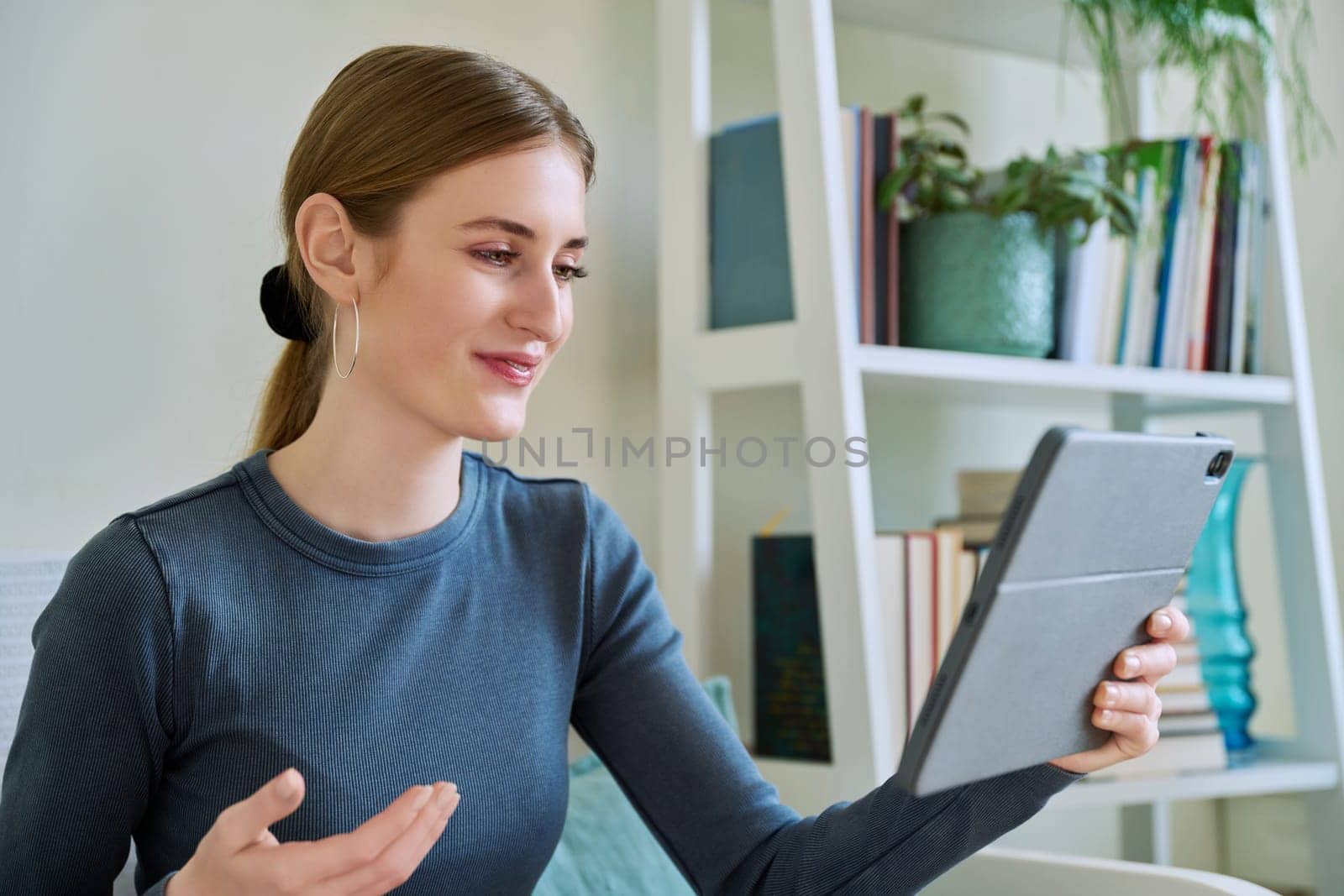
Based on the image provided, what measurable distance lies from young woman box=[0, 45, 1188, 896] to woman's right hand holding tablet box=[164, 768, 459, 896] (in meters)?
0.17

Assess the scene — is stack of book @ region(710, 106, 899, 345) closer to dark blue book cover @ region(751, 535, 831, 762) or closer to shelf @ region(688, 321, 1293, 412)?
shelf @ region(688, 321, 1293, 412)

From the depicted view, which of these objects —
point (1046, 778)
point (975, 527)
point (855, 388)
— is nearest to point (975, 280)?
point (855, 388)

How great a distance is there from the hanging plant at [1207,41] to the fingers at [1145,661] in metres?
0.94

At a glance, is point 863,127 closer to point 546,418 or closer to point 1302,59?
point 546,418

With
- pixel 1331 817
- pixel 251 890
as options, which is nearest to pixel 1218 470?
pixel 251 890

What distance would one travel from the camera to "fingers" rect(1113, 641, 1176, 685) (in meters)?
0.74

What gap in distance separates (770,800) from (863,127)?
738 millimetres

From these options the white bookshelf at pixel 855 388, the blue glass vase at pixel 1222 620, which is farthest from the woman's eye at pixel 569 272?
the blue glass vase at pixel 1222 620

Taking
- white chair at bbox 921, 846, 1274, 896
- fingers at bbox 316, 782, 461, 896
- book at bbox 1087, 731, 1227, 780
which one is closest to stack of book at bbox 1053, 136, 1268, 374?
book at bbox 1087, 731, 1227, 780

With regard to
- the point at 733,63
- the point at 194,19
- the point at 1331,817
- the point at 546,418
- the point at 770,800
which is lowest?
the point at 1331,817

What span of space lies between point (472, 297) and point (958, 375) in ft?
2.22

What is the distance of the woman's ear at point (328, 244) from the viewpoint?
923mm

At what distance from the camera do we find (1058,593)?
2.16 ft

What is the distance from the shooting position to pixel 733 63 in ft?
5.41
